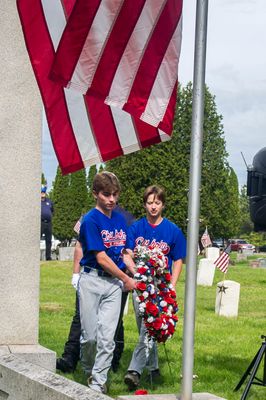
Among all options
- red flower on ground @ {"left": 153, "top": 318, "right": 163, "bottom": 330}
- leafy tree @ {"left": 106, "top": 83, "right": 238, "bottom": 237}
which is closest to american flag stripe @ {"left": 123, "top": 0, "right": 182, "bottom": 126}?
red flower on ground @ {"left": 153, "top": 318, "right": 163, "bottom": 330}

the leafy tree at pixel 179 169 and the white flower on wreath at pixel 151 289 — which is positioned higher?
the leafy tree at pixel 179 169

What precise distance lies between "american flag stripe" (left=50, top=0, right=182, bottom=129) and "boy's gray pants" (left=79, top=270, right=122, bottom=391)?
197 cm

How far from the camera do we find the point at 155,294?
7676mm

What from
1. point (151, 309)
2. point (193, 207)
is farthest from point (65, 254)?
point (193, 207)

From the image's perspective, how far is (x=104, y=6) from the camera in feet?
20.2

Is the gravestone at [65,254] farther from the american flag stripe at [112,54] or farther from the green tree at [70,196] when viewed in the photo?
the green tree at [70,196]

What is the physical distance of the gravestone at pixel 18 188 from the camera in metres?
7.78

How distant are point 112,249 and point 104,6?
2.41m

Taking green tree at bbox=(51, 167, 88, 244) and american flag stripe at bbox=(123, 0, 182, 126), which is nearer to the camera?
american flag stripe at bbox=(123, 0, 182, 126)

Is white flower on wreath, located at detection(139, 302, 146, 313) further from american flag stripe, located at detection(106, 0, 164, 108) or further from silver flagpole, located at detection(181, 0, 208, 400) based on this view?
silver flagpole, located at detection(181, 0, 208, 400)

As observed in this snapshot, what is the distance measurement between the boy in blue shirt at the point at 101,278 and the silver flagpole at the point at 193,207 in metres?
2.31

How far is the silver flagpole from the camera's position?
5.21m

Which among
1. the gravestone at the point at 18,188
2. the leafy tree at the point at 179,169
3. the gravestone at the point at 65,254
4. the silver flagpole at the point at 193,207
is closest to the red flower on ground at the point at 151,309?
the gravestone at the point at 18,188

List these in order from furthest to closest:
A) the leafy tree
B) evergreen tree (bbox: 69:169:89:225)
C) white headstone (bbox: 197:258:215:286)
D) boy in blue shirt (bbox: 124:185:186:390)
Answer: evergreen tree (bbox: 69:169:89:225) → the leafy tree → white headstone (bbox: 197:258:215:286) → boy in blue shirt (bbox: 124:185:186:390)
